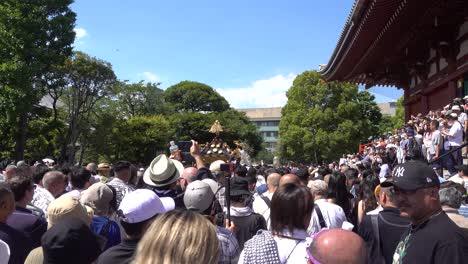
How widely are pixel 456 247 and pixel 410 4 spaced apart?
26.4 ft

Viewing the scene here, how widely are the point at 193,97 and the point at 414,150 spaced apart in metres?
56.7

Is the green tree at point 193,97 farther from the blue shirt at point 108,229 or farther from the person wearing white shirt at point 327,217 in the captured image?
the blue shirt at point 108,229

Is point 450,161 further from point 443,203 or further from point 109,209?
point 109,209

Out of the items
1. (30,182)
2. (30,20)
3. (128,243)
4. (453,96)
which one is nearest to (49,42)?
(30,20)

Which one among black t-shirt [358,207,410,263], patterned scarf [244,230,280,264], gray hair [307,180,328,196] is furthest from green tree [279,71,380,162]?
patterned scarf [244,230,280,264]

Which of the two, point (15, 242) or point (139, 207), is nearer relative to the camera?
point (139, 207)

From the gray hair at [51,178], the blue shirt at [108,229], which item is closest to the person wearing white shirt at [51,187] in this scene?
the gray hair at [51,178]

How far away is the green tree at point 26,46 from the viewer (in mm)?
21953

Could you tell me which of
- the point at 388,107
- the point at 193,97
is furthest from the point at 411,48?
the point at 388,107

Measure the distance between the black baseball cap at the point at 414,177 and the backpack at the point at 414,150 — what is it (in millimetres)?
8100

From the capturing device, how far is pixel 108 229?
3898 millimetres

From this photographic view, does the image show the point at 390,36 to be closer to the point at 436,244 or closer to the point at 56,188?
the point at 56,188

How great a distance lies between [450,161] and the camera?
10047mm

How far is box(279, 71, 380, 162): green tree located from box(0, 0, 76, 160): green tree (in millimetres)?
24121
